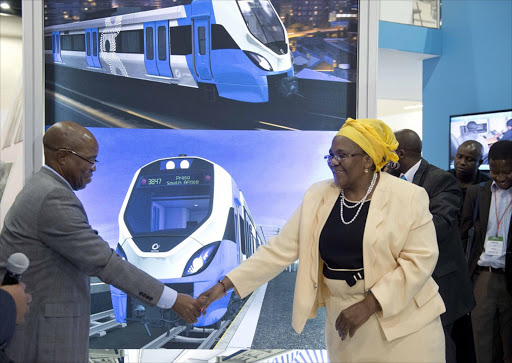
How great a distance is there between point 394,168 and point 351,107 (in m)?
0.53

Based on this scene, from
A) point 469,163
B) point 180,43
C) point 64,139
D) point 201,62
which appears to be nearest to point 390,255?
point 64,139

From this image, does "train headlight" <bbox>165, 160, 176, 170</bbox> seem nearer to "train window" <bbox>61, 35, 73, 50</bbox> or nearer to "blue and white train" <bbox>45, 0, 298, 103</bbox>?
"blue and white train" <bbox>45, 0, 298, 103</bbox>

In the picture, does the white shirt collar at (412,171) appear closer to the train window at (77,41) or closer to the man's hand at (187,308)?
the man's hand at (187,308)

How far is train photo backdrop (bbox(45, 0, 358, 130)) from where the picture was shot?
406cm

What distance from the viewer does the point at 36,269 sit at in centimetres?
269

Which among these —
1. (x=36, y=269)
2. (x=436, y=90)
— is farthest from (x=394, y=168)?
(x=436, y=90)

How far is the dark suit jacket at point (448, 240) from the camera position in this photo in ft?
12.6

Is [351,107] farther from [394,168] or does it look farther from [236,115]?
[236,115]

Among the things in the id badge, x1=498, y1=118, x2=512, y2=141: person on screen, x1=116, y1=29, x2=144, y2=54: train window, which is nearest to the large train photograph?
x1=116, y1=29, x2=144, y2=54: train window

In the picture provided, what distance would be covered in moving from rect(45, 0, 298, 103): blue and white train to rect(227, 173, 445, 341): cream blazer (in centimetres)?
153

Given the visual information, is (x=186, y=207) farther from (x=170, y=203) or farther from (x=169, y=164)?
(x=169, y=164)

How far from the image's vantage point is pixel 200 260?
161 inches

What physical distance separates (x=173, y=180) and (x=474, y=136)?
6525 millimetres

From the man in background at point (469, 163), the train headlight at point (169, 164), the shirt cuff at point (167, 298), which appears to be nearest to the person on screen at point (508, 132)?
the man in background at point (469, 163)
